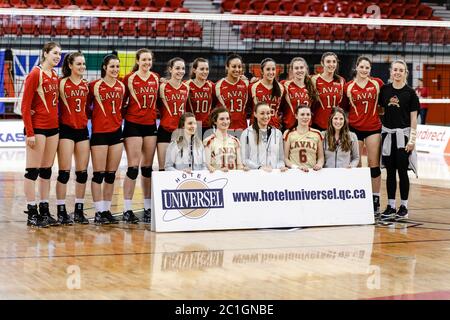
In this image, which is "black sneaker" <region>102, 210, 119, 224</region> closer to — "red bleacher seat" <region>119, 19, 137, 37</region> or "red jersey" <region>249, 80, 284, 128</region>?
"red jersey" <region>249, 80, 284, 128</region>

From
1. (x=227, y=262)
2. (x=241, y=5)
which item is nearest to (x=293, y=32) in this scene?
(x=241, y=5)

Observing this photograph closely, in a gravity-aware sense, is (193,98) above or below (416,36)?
below

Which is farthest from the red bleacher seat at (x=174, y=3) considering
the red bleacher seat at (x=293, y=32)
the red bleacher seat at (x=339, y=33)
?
the red bleacher seat at (x=339, y=33)

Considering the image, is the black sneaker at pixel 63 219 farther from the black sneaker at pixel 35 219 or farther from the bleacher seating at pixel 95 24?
the bleacher seating at pixel 95 24

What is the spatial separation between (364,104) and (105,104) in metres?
2.91

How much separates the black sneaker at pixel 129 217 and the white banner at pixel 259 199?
1.93 feet

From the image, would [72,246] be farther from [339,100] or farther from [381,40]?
[381,40]

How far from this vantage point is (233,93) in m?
9.49

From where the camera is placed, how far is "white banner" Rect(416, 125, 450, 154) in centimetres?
1900

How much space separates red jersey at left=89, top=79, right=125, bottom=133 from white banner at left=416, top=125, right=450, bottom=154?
11.6m

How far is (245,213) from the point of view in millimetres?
8828

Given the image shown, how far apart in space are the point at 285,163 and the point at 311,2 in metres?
15.9

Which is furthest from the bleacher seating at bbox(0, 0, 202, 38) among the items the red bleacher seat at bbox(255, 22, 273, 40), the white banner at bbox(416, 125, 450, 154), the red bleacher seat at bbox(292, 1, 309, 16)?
the white banner at bbox(416, 125, 450, 154)

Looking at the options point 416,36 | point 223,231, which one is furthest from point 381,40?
point 223,231
